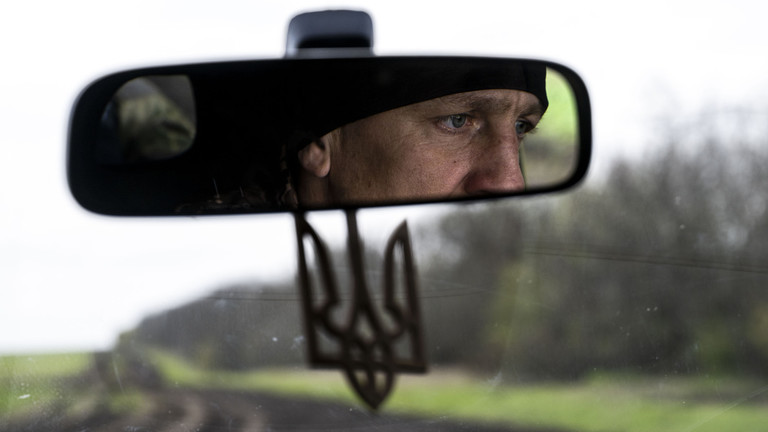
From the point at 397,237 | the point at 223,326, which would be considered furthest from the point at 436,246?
the point at 223,326

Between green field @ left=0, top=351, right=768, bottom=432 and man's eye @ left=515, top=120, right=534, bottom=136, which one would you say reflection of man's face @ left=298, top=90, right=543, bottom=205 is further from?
green field @ left=0, top=351, right=768, bottom=432

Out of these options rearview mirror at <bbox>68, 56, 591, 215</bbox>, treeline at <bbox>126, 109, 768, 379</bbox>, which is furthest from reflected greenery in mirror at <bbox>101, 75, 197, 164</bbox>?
treeline at <bbox>126, 109, 768, 379</bbox>

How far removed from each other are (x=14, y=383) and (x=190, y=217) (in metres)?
0.71

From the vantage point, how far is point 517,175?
227 cm

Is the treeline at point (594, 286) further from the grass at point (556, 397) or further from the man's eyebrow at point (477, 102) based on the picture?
the man's eyebrow at point (477, 102)

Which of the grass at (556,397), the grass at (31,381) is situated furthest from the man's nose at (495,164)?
the grass at (31,381)

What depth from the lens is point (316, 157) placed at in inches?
79.7

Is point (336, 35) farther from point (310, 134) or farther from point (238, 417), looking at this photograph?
point (238, 417)

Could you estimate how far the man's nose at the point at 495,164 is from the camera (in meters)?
2.19

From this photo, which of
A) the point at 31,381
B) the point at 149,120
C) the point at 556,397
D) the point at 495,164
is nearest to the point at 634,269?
the point at 556,397

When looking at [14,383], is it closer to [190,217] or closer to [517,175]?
[190,217]

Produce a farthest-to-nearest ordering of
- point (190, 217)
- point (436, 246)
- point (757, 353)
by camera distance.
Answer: point (757, 353) < point (436, 246) < point (190, 217)

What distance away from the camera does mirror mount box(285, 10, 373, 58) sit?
2.08 m

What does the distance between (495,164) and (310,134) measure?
533mm
